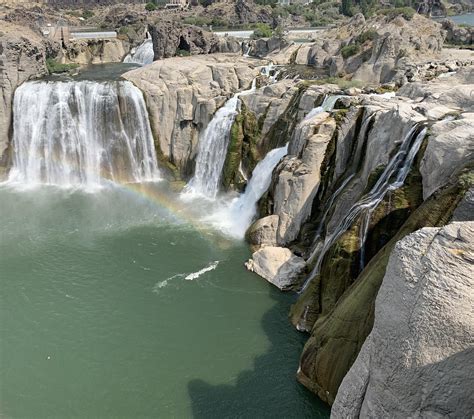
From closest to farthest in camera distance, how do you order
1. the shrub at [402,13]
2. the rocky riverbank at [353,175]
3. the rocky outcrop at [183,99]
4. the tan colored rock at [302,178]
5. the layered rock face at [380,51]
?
the rocky riverbank at [353,175], the tan colored rock at [302,178], the rocky outcrop at [183,99], the layered rock face at [380,51], the shrub at [402,13]

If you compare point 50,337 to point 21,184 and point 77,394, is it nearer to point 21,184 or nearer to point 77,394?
point 77,394

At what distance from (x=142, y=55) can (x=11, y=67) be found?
19209mm

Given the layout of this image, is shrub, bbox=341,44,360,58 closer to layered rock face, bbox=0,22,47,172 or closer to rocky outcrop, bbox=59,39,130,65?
layered rock face, bbox=0,22,47,172

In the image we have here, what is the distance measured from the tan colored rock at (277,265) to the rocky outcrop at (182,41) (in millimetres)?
27626

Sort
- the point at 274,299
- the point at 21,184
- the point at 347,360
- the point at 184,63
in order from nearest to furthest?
the point at 347,360 < the point at 274,299 < the point at 21,184 < the point at 184,63

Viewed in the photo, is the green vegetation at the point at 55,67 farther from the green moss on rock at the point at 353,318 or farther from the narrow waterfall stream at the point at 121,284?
the green moss on rock at the point at 353,318

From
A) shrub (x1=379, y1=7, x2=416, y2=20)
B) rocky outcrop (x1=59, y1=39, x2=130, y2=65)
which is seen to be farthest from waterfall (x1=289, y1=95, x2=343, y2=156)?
rocky outcrop (x1=59, y1=39, x2=130, y2=65)

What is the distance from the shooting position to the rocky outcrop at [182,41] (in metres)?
40.7

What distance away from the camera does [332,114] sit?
2083 centimetres

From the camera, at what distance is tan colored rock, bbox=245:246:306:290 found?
18188 millimetres

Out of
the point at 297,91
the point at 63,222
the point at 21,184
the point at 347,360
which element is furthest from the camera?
the point at 21,184

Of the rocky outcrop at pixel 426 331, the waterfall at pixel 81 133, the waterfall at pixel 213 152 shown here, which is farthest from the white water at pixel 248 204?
the rocky outcrop at pixel 426 331

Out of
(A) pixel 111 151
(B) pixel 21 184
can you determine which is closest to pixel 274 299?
(A) pixel 111 151

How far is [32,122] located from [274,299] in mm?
20275
